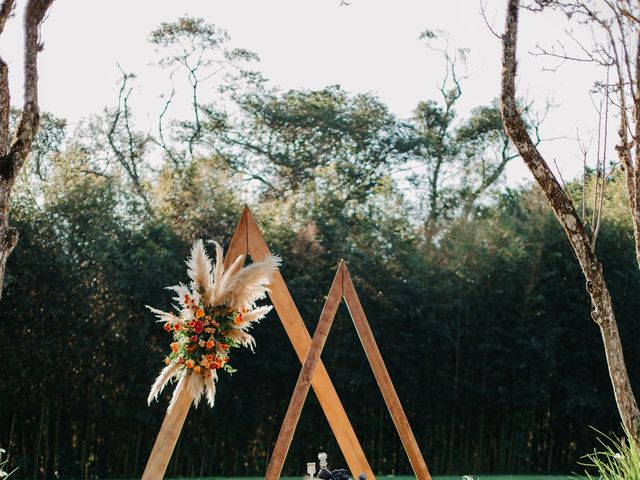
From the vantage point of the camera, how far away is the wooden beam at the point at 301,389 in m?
5.09

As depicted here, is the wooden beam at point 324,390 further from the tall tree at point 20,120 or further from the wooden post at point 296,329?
the tall tree at point 20,120

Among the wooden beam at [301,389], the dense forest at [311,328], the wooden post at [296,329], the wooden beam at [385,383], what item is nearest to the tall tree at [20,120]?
the wooden post at [296,329]

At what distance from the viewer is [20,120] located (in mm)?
4582

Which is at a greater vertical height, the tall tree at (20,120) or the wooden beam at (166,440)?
the tall tree at (20,120)

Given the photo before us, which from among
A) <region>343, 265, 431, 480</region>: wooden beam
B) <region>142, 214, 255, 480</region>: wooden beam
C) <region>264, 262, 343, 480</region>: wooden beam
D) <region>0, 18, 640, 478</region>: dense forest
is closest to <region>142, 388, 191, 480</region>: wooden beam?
<region>142, 214, 255, 480</region>: wooden beam

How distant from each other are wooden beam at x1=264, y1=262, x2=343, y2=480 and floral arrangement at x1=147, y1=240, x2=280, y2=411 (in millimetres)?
433

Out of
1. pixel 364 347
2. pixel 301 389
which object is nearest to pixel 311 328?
pixel 364 347

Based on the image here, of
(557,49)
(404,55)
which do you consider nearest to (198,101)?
(404,55)

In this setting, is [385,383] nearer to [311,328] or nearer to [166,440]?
[166,440]

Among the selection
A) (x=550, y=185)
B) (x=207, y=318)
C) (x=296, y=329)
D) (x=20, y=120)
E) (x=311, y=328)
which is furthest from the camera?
(x=311, y=328)

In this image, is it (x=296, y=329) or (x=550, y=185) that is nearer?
(x=550, y=185)

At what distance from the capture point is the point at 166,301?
9.38m

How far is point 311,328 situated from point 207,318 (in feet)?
16.3

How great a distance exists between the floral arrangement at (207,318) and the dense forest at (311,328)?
13.4 feet
